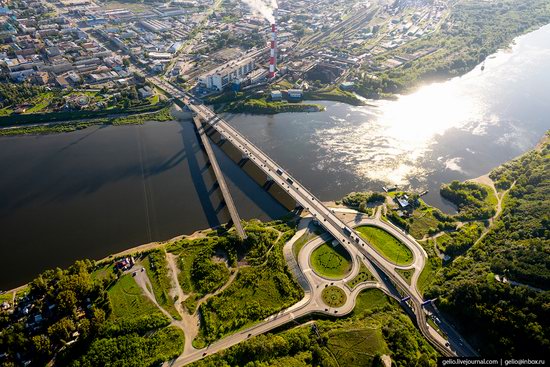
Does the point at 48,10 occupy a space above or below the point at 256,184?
above

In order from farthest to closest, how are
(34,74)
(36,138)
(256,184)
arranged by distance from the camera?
(34,74)
(36,138)
(256,184)

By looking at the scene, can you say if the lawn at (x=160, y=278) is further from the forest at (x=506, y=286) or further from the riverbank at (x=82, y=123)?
the riverbank at (x=82, y=123)

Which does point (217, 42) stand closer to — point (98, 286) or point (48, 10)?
point (48, 10)

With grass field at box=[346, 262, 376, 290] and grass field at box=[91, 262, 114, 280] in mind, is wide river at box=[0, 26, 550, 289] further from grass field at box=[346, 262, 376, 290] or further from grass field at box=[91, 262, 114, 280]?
grass field at box=[346, 262, 376, 290]

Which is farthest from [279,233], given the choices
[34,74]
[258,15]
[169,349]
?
[258,15]

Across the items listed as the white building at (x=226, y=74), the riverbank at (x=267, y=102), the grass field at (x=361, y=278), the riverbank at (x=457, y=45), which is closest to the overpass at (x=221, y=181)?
the riverbank at (x=267, y=102)

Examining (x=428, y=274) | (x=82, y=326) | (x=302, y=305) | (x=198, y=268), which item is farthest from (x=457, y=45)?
(x=82, y=326)
